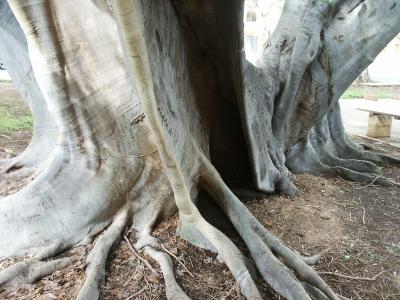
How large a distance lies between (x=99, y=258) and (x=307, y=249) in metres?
1.61

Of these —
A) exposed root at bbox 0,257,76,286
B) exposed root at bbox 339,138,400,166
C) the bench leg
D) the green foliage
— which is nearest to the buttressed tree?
exposed root at bbox 0,257,76,286

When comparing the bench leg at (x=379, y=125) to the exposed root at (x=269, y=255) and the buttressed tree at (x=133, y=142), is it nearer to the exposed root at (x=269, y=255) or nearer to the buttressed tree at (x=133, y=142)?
the buttressed tree at (x=133, y=142)

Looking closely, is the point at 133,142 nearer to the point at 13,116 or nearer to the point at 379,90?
the point at 13,116

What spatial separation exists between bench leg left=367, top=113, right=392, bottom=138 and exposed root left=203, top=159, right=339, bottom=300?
539 centimetres

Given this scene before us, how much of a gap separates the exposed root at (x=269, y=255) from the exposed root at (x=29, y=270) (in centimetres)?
106

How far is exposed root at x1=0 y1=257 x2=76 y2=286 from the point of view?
193 centimetres

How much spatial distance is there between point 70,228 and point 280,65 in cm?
265

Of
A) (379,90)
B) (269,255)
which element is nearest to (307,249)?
(269,255)

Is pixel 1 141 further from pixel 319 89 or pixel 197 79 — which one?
pixel 319 89

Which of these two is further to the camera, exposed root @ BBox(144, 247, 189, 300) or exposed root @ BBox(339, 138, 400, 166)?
exposed root @ BBox(339, 138, 400, 166)

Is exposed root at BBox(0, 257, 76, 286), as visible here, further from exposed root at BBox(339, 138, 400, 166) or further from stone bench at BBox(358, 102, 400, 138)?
stone bench at BBox(358, 102, 400, 138)

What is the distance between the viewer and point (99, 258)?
208cm

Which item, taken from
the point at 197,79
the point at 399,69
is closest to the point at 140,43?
the point at 197,79

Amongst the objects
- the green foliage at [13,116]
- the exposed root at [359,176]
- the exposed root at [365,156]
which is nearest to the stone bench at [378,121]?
the exposed root at [365,156]
